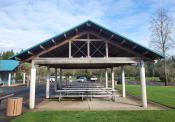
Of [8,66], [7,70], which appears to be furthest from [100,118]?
[8,66]

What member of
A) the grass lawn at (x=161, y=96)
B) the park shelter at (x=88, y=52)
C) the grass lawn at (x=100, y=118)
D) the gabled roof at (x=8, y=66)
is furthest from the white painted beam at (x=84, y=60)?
the gabled roof at (x=8, y=66)

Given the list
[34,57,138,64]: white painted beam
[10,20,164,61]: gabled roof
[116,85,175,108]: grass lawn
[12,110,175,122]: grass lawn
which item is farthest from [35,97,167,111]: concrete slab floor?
[10,20,164,61]: gabled roof

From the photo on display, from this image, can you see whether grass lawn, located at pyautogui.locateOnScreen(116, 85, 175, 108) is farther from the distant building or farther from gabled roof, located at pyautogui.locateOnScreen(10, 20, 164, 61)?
the distant building

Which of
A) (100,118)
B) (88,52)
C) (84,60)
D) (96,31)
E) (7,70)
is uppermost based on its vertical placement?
(96,31)

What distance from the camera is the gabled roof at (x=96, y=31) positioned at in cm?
1212

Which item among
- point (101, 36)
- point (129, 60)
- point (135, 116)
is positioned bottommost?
point (135, 116)

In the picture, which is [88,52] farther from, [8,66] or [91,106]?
[8,66]

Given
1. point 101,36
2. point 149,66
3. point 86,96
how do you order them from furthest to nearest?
point 149,66
point 86,96
point 101,36

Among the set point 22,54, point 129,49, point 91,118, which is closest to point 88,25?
point 129,49

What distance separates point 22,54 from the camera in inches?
484

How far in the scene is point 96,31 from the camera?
12828 millimetres

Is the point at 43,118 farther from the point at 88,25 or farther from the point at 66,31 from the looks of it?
the point at 88,25

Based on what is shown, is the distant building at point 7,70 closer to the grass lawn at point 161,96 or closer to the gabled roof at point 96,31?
the grass lawn at point 161,96

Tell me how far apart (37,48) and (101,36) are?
3953 millimetres
